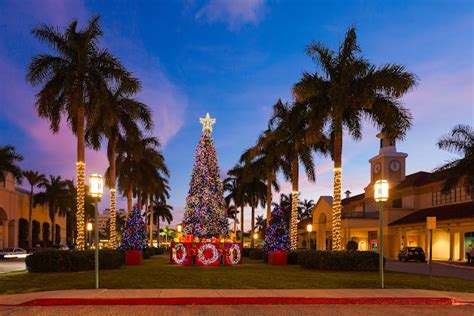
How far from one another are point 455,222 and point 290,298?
31.4m

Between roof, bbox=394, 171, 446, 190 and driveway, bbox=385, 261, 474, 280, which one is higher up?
roof, bbox=394, 171, 446, 190

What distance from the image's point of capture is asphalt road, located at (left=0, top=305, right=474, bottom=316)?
36.3 feet

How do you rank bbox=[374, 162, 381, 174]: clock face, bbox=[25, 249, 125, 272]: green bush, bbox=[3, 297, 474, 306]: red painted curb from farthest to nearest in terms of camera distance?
bbox=[374, 162, 381, 174]: clock face < bbox=[25, 249, 125, 272]: green bush < bbox=[3, 297, 474, 306]: red painted curb

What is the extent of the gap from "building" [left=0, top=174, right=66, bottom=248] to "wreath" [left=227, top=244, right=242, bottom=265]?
3953 centimetres

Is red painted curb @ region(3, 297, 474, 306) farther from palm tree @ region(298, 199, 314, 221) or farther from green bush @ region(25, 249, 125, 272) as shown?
palm tree @ region(298, 199, 314, 221)

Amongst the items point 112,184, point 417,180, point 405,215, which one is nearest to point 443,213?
point 405,215

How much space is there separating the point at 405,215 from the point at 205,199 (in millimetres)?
25857

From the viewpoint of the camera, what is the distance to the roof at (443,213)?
1547 inches

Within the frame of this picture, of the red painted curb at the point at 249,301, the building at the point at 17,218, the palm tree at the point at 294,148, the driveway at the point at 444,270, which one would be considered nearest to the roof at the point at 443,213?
the driveway at the point at 444,270

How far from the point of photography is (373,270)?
23125mm

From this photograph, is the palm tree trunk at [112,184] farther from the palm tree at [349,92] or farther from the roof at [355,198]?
the roof at [355,198]

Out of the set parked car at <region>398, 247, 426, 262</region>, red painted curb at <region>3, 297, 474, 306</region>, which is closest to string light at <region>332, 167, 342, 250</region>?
red painted curb at <region>3, 297, 474, 306</region>

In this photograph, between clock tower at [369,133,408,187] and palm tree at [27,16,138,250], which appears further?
clock tower at [369,133,408,187]

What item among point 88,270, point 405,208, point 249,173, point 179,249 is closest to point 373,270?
point 179,249
